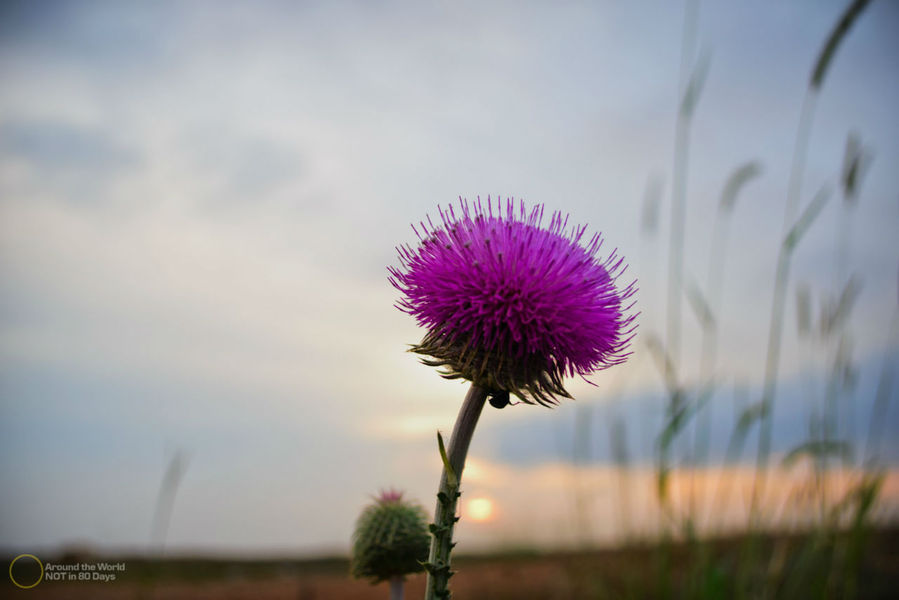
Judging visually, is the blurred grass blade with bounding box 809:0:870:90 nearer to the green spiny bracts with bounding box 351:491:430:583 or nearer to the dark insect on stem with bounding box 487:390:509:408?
the dark insect on stem with bounding box 487:390:509:408

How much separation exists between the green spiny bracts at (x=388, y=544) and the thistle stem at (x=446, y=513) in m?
0.72

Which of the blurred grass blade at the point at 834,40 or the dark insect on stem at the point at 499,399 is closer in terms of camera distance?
the dark insect on stem at the point at 499,399

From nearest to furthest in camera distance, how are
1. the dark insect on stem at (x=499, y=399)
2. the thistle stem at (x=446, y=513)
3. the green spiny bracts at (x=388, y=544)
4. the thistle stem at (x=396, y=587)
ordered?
the thistle stem at (x=446, y=513) < the dark insect on stem at (x=499, y=399) < the thistle stem at (x=396, y=587) < the green spiny bracts at (x=388, y=544)

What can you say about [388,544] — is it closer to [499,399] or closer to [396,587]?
[396,587]

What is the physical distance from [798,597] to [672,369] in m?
1.75

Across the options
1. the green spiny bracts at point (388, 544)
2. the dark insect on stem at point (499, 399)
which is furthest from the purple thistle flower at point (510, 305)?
the green spiny bracts at point (388, 544)

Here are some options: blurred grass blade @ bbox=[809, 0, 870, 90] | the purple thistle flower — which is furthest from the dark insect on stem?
blurred grass blade @ bbox=[809, 0, 870, 90]

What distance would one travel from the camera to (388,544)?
9.33ft

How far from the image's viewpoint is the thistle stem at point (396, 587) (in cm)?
276

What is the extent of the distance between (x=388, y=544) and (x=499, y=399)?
36.2 inches

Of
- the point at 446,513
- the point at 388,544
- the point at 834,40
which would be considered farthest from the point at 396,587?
the point at 834,40

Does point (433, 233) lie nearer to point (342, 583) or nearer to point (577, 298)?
point (577, 298)

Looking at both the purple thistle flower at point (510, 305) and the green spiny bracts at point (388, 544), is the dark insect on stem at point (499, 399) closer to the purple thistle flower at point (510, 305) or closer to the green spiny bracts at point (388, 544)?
the purple thistle flower at point (510, 305)

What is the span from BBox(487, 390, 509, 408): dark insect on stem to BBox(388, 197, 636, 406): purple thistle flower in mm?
12
